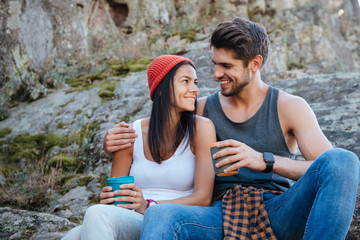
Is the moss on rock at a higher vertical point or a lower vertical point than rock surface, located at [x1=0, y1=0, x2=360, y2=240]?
lower

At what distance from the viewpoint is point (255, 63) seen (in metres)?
2.91

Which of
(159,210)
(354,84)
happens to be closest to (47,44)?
(354,84)

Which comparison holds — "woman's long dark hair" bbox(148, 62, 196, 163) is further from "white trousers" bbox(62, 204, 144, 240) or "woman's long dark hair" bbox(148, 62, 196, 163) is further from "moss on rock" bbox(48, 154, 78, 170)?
"moss on rock" bbox(48, 154, 78, 170)

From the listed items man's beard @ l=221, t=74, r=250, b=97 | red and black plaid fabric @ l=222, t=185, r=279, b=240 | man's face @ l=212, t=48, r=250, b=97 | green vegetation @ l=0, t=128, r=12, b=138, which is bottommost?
green vegetation @ l=0, t=128, r=12, b=138

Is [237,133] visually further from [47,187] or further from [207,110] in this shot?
[47,187]

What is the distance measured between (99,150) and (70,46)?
3.97 meters

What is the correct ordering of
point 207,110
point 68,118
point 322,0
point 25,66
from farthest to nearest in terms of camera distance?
point 322,0 < point 25,66 < point 68,118 < point 207,110

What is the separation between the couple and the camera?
1876mm

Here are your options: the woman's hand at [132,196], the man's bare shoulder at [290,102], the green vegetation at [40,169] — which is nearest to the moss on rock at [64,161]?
the green vegetation at [40,169]

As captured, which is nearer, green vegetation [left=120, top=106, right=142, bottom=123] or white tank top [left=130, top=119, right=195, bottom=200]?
white tank top [left=130, top=119, right=195, bottom=200]

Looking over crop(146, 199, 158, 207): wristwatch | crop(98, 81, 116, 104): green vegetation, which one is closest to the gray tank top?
crop(146, 199, 158, 207): wristwatch

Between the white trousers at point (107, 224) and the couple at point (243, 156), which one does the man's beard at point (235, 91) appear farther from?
the white trousers at point (107, 224)

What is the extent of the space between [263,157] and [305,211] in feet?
1.33

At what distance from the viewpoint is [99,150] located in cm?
426
